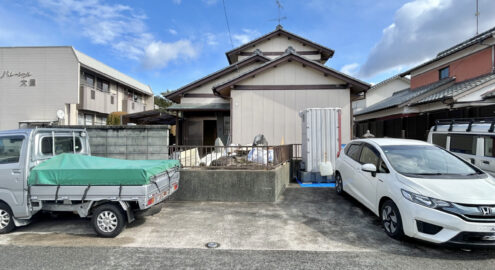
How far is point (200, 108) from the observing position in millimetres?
10852

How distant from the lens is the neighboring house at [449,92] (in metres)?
8.43

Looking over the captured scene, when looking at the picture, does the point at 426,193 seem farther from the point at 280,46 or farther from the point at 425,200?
the point at 280,46

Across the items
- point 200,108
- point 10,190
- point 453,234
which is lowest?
point 453,234

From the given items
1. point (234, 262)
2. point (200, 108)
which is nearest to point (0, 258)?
point (234, 262)

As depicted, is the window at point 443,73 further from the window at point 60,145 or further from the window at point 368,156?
the window at point 60,145

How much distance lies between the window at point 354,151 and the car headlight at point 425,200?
74.9 inches


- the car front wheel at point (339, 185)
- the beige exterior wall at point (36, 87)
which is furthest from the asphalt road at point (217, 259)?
the beige exterior wall at point (36, 87)

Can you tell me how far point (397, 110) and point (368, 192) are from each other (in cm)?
1062

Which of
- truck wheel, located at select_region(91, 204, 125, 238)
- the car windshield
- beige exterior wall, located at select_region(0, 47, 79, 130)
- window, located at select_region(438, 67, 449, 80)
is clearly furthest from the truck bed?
window, located at select_region(438, 67, 449, 80)

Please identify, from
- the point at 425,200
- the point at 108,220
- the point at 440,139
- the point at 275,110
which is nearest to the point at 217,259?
the point at 108,220

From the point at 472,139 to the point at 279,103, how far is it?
5.94 m

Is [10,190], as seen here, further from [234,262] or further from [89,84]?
[89,84]

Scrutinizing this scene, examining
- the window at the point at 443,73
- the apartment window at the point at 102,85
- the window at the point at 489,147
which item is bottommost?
the window at the point at 489,147

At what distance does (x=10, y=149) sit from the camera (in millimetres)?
4035
